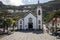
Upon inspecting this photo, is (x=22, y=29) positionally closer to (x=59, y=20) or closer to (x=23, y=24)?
(x=23, y=24)

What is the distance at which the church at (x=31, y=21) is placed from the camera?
35.4 metres

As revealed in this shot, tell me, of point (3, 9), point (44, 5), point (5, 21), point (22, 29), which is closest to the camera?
point (5, 21)

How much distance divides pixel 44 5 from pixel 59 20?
21.8 ft

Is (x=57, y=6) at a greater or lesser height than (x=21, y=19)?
greater

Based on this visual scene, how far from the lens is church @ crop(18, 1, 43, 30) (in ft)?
116

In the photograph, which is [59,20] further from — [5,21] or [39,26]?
[5,21]

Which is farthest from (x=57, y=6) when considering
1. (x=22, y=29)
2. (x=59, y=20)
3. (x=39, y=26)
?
(x=22, y=29)

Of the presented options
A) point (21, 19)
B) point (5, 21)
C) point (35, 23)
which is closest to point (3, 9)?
point (21, 19)

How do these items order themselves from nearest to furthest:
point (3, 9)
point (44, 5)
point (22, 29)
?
1. point (22, 29)
2. point (3, 9)
3. point (44, 5)

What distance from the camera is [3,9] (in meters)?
37.7

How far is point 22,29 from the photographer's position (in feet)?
116

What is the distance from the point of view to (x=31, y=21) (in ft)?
118

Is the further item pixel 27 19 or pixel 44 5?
pixel 44 5

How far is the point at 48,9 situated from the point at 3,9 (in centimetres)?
1032
